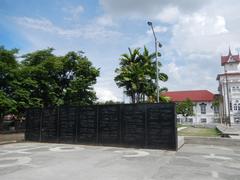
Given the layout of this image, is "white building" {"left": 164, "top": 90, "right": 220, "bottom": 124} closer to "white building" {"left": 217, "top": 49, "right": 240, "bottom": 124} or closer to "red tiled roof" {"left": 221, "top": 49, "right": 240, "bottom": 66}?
"white building" {"left": 217, "top": 49, "right": 240, "bottom": 124}

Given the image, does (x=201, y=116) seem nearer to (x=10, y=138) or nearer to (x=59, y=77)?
(x=59, y=77)

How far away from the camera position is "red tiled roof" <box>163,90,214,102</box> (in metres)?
71.8

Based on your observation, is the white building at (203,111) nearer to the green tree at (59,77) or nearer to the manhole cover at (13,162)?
the green tree at (59,77)

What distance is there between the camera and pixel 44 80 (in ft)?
84.9

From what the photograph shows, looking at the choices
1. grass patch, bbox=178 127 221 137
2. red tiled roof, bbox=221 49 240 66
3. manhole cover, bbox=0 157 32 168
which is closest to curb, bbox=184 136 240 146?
grass patch, bbox=178 127 221 137

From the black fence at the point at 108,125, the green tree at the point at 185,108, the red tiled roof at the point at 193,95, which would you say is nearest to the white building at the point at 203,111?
the red tiled roof at the point at 193,95

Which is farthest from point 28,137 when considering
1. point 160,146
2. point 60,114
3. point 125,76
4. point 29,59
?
point 29,59

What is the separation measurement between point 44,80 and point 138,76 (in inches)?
395

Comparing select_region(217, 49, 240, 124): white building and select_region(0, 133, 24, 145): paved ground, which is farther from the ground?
select_region(217, 49, 240, 124): white building

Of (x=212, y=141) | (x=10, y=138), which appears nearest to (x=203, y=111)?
(x=212, y=141)

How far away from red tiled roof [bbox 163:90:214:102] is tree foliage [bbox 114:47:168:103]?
46.7 m

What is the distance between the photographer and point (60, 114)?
50.6ft

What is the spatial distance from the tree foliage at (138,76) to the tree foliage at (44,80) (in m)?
4.19

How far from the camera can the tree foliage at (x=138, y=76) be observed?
2508 centimetres
